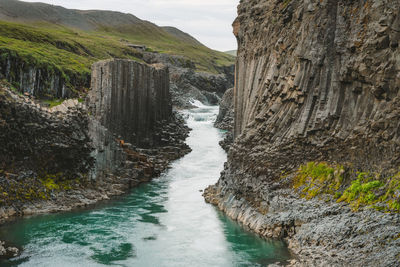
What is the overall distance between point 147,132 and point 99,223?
59.8 feet

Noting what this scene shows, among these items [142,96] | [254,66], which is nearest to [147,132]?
[142,96]

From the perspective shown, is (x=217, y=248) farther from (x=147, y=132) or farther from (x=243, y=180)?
(x=147, y=132)

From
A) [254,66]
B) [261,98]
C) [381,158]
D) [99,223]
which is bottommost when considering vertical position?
[99,223]

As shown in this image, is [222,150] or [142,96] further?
[222,150]

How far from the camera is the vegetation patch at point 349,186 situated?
16234mm

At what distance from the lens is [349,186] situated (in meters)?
18.3

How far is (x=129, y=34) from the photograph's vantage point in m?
168

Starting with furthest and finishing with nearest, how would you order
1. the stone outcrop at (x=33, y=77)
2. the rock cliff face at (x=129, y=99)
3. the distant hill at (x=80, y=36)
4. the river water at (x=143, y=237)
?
the distant hill at (x=80, y=36)
the stone outcrop at (x=33, y=77)
the rock cliff face at (x=129, y=99)
the river water at (x=143, y=237)

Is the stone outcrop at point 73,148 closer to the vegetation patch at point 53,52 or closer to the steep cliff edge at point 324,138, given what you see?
the steep cliff edge at point 324,138

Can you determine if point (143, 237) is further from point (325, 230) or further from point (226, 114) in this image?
point (226, 114)

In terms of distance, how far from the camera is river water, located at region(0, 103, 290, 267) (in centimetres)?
1808

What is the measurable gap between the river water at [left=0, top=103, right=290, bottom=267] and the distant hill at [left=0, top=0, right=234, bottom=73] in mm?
20936

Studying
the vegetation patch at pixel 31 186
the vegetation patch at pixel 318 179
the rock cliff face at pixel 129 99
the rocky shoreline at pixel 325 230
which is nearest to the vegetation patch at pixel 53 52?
the rock cliff face at pixel 129 99

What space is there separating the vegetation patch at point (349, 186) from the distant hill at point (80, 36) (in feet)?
95.5
